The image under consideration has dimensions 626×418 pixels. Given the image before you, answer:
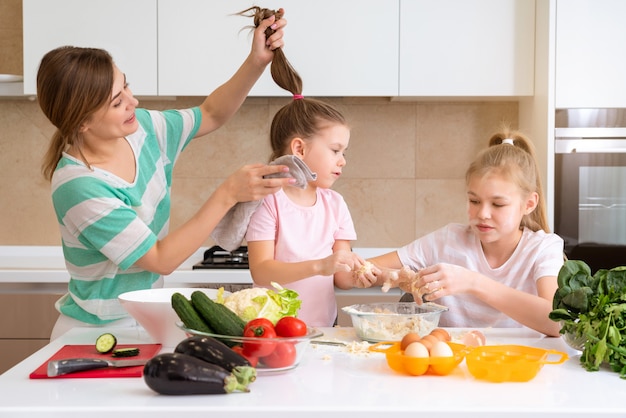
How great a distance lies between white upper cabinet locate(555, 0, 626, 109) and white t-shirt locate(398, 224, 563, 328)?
1.14 metres

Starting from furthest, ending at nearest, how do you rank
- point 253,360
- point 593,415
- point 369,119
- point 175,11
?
point 369,119 < point 175,11 < point 253,360 < point 593,415

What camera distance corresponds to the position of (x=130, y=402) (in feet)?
4.02

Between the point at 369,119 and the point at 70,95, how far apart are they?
1.91 metres

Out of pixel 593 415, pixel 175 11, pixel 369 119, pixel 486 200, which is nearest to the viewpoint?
pixel 593 415

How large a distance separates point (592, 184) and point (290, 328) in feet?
6.81

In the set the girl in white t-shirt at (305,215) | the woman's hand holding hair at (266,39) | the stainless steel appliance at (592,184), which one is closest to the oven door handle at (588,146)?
the stainless steel appliance at (592,184)

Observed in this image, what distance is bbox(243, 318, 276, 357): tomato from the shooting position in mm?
1343

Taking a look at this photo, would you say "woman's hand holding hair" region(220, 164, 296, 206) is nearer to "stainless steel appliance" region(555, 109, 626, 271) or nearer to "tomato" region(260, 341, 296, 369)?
"tomato" region(260, 341, 296, 369)

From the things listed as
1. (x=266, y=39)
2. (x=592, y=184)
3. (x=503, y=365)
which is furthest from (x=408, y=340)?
(x=592, y=184)

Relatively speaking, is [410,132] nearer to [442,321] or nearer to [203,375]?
[442,321]

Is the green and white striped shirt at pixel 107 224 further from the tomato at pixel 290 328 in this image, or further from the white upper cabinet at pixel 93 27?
the white upper cabinet at pixel 93 27

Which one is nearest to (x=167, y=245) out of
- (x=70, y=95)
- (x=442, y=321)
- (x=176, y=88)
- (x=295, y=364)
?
(x=70, y=95)

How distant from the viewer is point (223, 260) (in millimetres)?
3051

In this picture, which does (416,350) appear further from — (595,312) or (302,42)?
(302,42)
